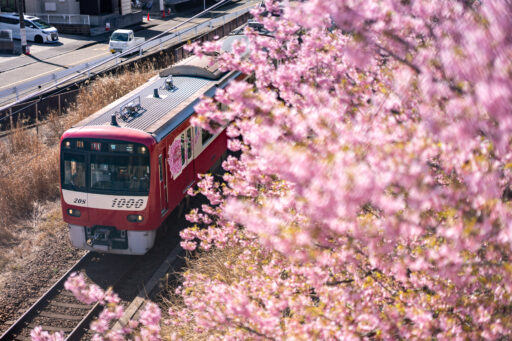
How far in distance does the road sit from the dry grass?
4247 mm

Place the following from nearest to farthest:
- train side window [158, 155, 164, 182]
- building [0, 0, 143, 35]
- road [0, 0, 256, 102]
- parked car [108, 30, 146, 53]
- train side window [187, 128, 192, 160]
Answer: train side window [158, 155, 164, 182]
train side window [187, 128, 192, 160]
road [0, 0, 256, 102]
parked car [108, 30, 146, 53]
building [0, 0, 143, 35]

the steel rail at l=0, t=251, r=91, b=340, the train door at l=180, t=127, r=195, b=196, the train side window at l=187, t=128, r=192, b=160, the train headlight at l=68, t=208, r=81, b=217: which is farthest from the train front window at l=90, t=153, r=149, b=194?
the train side window at l=187, t=128, r=192, b=160

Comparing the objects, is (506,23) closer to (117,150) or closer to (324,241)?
(324,241)

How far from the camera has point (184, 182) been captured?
12.0 m

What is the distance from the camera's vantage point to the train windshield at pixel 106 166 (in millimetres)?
10078

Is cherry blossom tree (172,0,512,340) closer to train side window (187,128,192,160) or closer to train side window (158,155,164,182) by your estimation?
train side window (158,155,164,182)

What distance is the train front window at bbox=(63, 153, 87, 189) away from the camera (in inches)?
406

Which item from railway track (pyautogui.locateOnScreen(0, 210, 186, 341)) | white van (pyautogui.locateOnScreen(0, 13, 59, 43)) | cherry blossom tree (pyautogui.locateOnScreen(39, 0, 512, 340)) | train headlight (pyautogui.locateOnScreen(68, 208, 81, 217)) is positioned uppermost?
cherry blossom tree (pyautogui.locateOnScreen(39, 0, 512, 340))

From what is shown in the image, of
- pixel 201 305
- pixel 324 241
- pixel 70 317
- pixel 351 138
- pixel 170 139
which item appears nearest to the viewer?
pixel 351 138

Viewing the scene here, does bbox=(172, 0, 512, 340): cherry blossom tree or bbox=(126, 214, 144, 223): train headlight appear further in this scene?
bbox=(126, 214, 144, 223): train headlight

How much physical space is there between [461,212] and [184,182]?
8.54 metres

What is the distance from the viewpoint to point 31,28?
109 ft

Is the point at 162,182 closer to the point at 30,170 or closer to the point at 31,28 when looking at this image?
the point at 30,170

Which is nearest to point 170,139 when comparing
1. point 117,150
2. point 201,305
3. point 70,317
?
point 117,150
